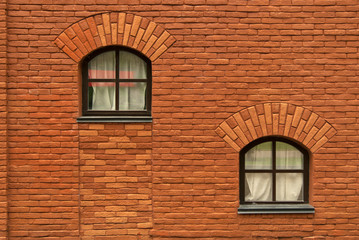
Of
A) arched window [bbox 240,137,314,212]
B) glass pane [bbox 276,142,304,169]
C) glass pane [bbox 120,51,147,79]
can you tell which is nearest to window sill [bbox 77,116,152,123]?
glass pane [bbox 120,51,147,79]

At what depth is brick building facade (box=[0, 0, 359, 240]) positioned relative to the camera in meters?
3.99

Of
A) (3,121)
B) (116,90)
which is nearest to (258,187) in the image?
(116,90)

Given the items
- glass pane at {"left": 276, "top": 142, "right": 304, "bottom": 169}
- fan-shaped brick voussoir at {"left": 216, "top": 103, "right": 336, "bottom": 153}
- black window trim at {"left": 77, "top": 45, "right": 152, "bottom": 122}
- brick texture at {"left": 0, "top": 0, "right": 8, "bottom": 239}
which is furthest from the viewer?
glass pane at {"left": 276, "top": 142, "right": 304, "bottom": 169}

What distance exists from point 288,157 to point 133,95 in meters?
2.20

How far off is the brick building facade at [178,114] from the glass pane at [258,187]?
0.27 m

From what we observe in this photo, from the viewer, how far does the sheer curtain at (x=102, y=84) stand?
4.18 metres

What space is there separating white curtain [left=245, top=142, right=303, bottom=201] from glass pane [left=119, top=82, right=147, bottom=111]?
5.12 feet

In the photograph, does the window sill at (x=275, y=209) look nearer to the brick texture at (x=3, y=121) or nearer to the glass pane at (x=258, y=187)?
the glass pane at (x=258, y=187)

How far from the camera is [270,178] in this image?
4285 millimetres

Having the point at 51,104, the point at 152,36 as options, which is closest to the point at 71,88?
the point at 51,104

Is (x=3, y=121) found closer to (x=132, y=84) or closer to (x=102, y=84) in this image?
(x=102, y=84)

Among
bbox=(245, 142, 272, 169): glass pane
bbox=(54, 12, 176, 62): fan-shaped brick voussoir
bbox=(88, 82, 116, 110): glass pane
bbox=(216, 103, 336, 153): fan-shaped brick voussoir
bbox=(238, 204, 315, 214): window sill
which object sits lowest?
bbox=(238, 204, 315, 214): window sill

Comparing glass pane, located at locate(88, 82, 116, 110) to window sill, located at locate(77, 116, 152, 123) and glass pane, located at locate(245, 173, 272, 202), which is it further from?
glass pane, located at locate(245, 173, 272, 202)

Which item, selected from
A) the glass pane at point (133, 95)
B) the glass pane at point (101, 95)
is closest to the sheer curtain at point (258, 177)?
the glass pane at point (133, 95)
